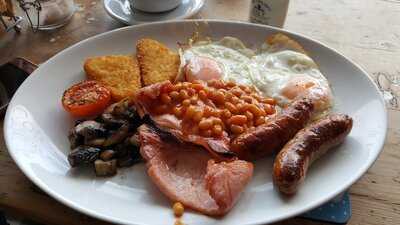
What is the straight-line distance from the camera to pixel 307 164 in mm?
1376

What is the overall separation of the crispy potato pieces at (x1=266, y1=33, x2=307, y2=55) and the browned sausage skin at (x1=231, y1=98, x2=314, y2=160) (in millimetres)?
451

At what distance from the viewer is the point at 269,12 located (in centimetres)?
215

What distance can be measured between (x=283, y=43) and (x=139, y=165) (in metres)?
0.89

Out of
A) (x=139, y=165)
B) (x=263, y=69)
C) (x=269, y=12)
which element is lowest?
(x=139, y=165)

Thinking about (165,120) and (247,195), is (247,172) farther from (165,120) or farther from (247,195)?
(165,120)

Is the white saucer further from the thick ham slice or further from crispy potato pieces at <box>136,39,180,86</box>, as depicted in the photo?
the thick ham slice

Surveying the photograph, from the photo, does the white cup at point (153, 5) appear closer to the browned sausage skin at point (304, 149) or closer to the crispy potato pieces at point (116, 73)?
the crispy potato pieces at point (116, 73)

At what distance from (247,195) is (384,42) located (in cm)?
134

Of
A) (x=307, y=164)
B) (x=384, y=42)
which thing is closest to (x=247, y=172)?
(x=307, y=164)

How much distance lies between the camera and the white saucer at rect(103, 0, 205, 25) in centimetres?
229

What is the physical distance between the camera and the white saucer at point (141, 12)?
2291 millimetres

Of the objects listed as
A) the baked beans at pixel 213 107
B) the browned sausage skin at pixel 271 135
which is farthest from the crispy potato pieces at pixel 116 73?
the browned sausage skin at pixel 271 135

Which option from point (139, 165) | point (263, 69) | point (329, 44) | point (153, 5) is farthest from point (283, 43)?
point (139, 165)

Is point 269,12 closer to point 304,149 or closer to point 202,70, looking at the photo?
point 202,70
